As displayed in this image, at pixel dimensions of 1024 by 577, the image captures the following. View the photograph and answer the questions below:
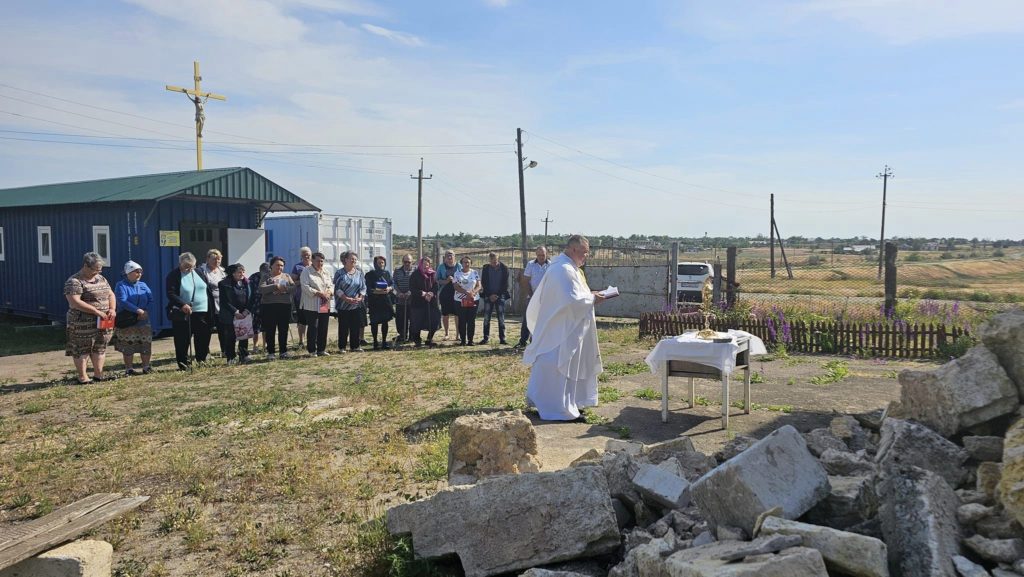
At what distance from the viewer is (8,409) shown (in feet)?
28.7

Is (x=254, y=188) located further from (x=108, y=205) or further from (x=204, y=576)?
(x=204, y=576)

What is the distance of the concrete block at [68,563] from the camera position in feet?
13.6

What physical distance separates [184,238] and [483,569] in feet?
46.2

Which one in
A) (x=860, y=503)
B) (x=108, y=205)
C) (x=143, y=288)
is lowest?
(x=860, y=503)

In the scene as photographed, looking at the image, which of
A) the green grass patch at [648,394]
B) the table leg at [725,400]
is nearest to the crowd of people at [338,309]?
the green grass patch at [648,394]

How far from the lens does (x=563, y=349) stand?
8.18m

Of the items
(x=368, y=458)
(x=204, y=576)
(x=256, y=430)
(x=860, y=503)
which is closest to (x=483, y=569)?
(x=204, y=576)

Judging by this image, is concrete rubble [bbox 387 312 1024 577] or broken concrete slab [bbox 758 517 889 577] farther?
concrete rubble [bbox 387 312 1024 577]

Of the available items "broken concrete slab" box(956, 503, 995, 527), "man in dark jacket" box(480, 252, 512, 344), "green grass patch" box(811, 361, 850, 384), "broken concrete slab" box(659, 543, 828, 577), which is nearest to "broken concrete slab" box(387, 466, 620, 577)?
"broken concrete slab" box(659, 543, 828, 577)

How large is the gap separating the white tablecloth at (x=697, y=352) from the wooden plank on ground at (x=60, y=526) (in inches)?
197

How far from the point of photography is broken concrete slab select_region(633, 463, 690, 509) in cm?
442

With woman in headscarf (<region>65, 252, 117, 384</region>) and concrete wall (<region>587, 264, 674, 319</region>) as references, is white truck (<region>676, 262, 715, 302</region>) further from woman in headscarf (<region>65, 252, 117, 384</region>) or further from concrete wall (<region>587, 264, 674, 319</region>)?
woman in headscarf (<region>65, 252, 117, 384</region>)

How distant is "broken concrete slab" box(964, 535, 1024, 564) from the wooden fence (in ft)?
31.6

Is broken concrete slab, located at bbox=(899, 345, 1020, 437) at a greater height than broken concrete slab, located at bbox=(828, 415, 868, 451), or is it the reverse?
broken concrete slab, located at bbox=(899, 345, 1020, 437)
